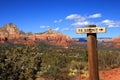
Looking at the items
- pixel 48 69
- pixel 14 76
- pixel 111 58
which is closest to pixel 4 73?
pixel 14 76

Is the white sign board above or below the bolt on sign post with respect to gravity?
above

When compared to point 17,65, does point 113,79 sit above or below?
below

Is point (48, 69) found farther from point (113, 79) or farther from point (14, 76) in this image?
point (14, 76)

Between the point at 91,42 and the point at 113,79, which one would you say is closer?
the point at 91,42

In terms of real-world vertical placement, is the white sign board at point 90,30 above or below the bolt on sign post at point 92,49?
above

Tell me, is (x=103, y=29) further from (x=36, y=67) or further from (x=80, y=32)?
(x=36, y=67)

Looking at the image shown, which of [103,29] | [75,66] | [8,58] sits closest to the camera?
[103,29]

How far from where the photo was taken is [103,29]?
5547 millimetres

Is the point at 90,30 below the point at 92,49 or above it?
above

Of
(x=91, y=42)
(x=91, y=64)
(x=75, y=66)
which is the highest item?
(x=91, y=42)

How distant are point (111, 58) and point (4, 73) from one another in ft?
177

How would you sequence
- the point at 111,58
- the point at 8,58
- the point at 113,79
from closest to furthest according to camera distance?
1. the point at 8,58
2. the point at 113,79
3. the point at 111,58

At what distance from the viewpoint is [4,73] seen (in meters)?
16.9

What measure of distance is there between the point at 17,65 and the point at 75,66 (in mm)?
28610
